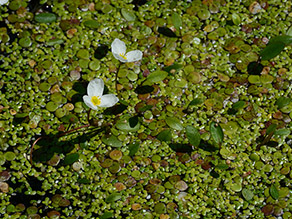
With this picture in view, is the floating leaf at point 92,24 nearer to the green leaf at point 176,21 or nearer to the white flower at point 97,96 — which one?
the green leaf at point 176,21

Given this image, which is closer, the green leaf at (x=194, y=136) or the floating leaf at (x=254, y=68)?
the green leaf at (x=194, y=136)

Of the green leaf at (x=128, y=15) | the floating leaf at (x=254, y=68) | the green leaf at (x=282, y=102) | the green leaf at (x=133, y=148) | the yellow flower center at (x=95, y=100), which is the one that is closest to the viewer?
the yellow flower center at (x=95, y=100)

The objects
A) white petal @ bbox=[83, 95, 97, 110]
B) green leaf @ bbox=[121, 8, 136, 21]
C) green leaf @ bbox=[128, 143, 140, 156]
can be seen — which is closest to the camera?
white petal @ bbox=[83, 95, 97, 110]

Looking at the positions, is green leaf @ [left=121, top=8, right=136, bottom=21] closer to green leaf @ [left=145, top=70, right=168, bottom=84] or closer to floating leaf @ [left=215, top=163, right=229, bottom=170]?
green leaf @ [left=145, top=70, right=168, bottom=84]

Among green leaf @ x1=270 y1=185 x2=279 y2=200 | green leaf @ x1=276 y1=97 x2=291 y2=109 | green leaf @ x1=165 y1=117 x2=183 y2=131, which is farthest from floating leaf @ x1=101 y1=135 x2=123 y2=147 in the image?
green leaf @ x1=276 y1=97 x2=291 y2=109

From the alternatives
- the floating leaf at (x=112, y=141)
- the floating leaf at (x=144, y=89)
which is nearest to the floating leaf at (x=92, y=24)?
the floating leaf at (x=144, y=89)

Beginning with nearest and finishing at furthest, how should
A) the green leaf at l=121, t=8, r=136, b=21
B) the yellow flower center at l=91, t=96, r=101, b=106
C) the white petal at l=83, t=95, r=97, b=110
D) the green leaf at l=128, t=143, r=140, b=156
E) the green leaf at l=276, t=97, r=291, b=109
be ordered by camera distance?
the white petal at l=83, t=95, r=97, b=110 < the yellow flower center at l=91, t=96, r=101, b=106 < the green leaf at l=128, t=143, r=140, b=156 < the green leaf at l=276, t=97, r=291, b=109 < the green leaf at l=121, t=8, r=136, b=21

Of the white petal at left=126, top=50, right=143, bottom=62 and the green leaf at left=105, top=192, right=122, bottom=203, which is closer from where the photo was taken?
the green leaf at left=105, top=192, right=122, bottom=203

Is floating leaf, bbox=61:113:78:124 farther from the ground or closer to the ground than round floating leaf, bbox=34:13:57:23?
closer to the ground

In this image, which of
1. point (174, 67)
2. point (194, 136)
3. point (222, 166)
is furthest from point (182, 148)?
point (174, 67)
